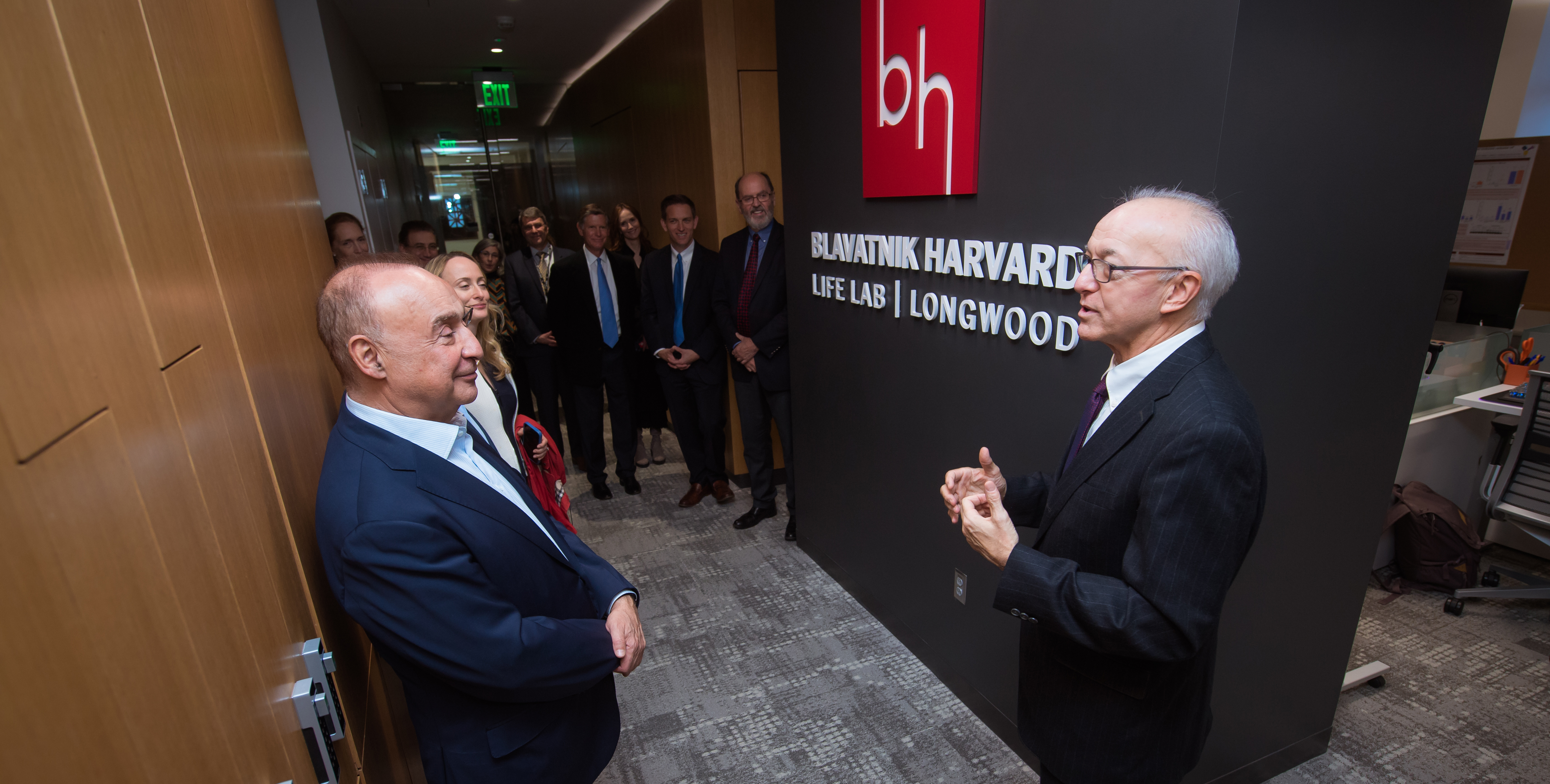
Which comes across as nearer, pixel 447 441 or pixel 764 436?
pixel 447 441

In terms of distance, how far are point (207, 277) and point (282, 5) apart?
4.14 metres

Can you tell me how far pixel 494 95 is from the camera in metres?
7.36

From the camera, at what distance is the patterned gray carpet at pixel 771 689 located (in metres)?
2.33

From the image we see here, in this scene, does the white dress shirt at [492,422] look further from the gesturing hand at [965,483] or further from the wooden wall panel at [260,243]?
the gesturing hand at [965,483]

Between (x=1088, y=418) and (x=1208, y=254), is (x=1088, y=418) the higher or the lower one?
the lower one

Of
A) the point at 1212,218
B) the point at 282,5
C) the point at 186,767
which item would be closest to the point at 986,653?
the point at 1212,218

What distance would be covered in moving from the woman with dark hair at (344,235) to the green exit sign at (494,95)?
4766 mm

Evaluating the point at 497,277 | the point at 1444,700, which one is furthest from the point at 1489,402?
the point at 497,277

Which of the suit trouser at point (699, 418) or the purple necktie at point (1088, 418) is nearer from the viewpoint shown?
the purple necktie at point (1088, 418)

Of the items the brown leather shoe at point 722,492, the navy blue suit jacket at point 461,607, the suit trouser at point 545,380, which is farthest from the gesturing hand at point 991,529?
the suit trouser at point 545,380

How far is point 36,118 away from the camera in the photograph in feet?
1.89

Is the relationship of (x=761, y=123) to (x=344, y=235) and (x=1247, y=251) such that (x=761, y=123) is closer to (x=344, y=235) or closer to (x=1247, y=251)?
(x=344, y=235)

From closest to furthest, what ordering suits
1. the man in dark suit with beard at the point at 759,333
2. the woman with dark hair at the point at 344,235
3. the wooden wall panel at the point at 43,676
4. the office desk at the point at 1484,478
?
the wooden wall panel at the point at 43,676 < the woman with dark hair at the point at 344,235 < the office desk at the point at 1484,478 < the man in dark suit with beard at the point at 759,333

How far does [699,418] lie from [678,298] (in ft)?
2.63
